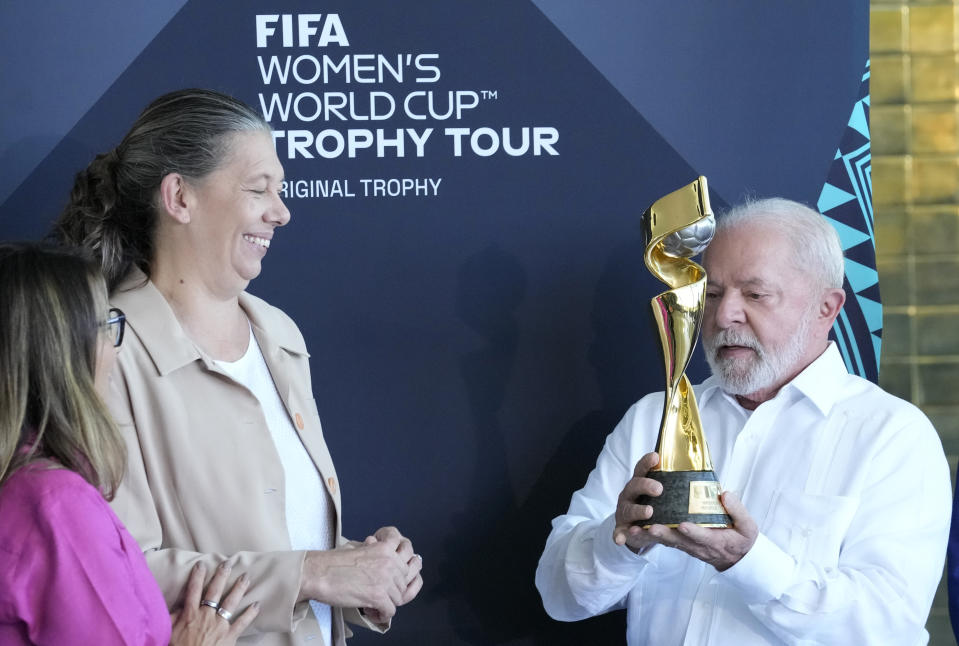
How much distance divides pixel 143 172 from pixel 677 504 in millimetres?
1121

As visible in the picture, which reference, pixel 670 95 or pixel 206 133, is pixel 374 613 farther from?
pixel 670 95

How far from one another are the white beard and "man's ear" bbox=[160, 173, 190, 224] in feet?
3.65

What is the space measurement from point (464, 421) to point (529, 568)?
396 mm

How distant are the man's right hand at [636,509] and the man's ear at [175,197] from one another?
3.07 feet

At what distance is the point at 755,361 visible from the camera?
2.33 m

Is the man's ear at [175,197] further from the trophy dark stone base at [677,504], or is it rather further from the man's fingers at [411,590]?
the trophy dark stone base at [677,504]

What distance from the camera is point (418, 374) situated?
2.68 meters

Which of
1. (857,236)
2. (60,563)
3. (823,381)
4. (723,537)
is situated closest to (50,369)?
(60,563)

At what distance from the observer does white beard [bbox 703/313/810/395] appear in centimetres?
232

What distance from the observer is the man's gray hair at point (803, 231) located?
7.80ft

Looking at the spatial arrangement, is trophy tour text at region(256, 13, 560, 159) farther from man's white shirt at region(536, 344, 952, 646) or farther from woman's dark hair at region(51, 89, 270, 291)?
man's white shirt at region(536, 344, 952, 646)

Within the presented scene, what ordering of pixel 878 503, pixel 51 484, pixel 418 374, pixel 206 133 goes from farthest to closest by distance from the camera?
pixel 418 374
pixel 878 503
pixel 206 133
pixel 51 484

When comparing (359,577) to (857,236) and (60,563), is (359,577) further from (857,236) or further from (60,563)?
(857,236)

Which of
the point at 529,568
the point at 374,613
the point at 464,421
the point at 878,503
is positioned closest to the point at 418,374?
the point at 464,421
